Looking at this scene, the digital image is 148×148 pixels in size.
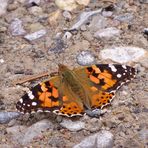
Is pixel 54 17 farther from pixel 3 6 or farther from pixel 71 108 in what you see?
pixel 71 108

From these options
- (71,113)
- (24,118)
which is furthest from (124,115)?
(24,118)

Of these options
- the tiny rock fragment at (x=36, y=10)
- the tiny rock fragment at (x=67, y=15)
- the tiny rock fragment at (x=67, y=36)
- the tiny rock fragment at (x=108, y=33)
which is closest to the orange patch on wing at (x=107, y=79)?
the tiny rock fragment at (x=108, y=33)

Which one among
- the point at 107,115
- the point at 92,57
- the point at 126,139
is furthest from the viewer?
the point at 92,57

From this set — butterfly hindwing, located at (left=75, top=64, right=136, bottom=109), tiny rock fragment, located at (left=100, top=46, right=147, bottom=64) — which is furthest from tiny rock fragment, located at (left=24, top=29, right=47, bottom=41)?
butterfly hindwing, located at (left=75, top=64, right=136, bottom=109)

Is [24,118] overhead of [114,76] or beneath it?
beneath

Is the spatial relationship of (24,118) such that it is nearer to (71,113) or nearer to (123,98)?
(71,113)

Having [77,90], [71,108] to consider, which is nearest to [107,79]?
[77,90]

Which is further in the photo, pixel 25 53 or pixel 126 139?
pixel 25 53
